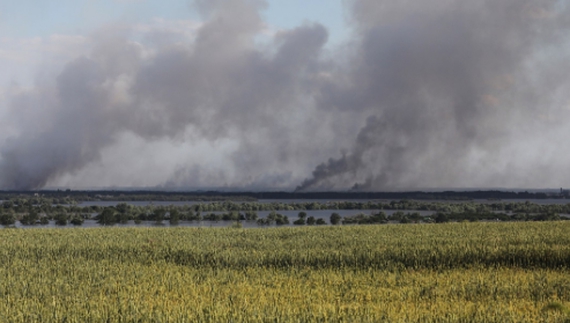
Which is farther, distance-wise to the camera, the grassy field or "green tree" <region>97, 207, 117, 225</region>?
"green tree" <region>97, 207, 117, 225</region>

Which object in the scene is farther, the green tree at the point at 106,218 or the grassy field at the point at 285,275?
the green tree at the point at 106,218

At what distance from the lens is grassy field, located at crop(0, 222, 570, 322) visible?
15508 mm

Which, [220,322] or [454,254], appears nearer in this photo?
[220,322]

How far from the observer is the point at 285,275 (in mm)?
22656

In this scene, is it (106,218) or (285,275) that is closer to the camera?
(285,275)

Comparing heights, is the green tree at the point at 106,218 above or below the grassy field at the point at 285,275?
below

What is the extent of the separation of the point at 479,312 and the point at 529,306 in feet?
8.53

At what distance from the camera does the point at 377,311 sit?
15.4 m

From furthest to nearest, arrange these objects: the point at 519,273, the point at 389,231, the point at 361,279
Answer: the point at 389,231
the point at 519,273
the point at 361,279

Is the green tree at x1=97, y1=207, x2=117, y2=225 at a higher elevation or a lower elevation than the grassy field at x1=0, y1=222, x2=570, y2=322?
lower

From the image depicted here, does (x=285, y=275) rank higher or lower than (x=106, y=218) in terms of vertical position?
higher

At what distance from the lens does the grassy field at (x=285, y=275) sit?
1551 centimetres

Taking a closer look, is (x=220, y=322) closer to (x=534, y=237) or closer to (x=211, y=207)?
(x=534, y=237)

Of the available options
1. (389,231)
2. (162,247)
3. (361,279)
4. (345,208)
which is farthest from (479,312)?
(345,208)
